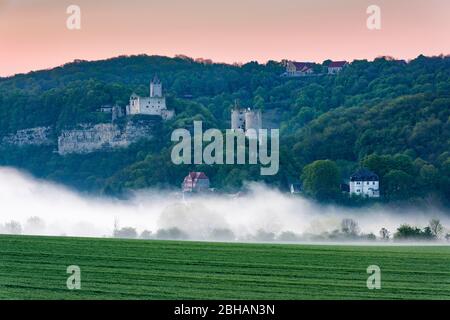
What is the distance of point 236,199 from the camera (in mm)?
116000

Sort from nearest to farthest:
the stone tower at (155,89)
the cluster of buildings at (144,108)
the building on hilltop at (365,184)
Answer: the building on hilltop at (365,184) < the cluster of buildings at (144,108) < the stone tower at (155,89)

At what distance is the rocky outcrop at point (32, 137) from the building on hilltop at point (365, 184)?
166 feet

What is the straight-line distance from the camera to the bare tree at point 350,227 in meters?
89.7

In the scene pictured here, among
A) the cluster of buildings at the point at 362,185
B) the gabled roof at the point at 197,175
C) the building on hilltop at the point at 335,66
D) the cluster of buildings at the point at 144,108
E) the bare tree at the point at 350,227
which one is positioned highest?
the building on hilltop at the point at 335,66

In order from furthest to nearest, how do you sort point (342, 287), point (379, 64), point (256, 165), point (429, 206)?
point (379, 64) < point (256, 165) < point (429, 206) < point (342, 287)

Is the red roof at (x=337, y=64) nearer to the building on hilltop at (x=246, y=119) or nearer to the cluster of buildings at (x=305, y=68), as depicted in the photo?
the cluster of buildings at (x=305, y=68)

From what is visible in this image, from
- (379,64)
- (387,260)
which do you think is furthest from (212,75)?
(387,260)

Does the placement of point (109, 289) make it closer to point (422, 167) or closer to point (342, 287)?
point (342, 287)

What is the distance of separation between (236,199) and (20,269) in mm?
63589

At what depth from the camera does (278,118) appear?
6654 inches

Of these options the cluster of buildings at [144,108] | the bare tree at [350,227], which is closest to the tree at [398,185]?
the bare tree at [350,227]

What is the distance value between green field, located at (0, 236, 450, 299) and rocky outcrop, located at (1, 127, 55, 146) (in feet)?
309

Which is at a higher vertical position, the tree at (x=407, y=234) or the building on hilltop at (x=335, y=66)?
the building on hilltop at (x=335, y=66)

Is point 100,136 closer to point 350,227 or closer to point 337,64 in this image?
point 337,64
